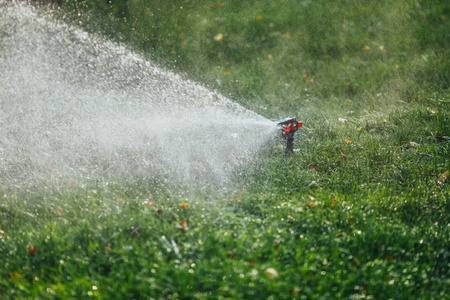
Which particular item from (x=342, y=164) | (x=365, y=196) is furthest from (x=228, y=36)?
(x=365, y=196)

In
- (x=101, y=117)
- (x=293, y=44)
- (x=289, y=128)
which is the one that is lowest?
(x=289, y=128)

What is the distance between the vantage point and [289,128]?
11.5 ft

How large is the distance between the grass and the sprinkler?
0.42ft

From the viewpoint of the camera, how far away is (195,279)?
2141mm

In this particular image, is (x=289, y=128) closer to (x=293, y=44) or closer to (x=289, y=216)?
(x=289, y=216)

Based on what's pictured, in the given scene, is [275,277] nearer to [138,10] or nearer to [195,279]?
[195,279]

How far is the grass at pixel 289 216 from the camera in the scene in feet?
7.11

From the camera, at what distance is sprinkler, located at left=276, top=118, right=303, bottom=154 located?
350cm

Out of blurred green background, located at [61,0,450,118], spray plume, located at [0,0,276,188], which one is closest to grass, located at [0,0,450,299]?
blurred green background, located at [61,0,450,118]

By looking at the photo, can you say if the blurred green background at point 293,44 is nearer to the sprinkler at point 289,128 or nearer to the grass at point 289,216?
the grass at point 289,216

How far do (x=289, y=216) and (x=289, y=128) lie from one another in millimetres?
1062

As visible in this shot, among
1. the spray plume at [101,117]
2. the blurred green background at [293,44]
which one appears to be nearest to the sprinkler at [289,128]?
the spray plume at [101,117]

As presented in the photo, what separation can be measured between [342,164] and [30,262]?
2666 millimetres

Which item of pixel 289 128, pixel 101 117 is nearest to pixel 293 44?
pixel 289 128
